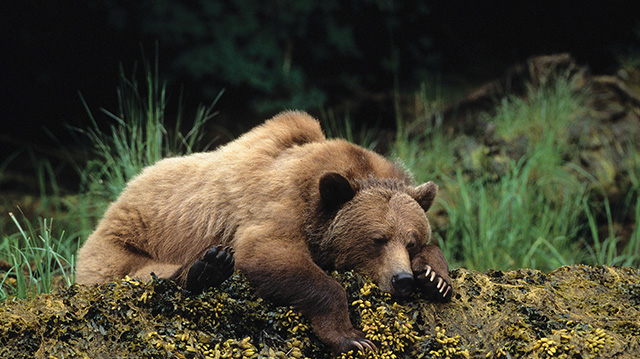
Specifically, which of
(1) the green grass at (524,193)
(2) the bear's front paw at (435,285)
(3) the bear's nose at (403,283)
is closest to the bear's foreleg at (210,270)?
(3) the bear's nose at (403,283)

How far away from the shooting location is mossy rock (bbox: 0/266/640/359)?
252 centimetres

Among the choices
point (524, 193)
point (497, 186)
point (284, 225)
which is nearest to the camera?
point (284, 225)

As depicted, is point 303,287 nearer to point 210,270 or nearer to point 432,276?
point 210,270

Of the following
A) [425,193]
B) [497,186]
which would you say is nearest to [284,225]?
[425,193]

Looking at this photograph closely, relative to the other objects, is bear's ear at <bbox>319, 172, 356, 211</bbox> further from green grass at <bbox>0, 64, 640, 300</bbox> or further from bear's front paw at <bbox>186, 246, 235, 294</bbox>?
green grass at <bbox>0, 64, 640, 300</bbox>

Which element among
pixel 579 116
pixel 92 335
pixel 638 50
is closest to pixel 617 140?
pixel 579 116

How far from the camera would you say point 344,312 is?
114 inches

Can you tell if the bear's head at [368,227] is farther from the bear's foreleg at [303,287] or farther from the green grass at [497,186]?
the green grass at [497,186]

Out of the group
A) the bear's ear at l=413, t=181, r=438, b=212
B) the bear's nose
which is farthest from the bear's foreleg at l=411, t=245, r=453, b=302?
the bear's ear at l=413, t=181, r=438, b=212

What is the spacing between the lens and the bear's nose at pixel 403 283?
311 cm

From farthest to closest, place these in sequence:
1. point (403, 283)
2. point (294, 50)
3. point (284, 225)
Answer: point (294, 50), point (284, 225), point (403, 283)

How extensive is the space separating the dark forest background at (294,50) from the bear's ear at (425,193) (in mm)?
5092

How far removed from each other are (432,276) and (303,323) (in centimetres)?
76

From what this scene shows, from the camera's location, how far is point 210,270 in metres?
2.88
